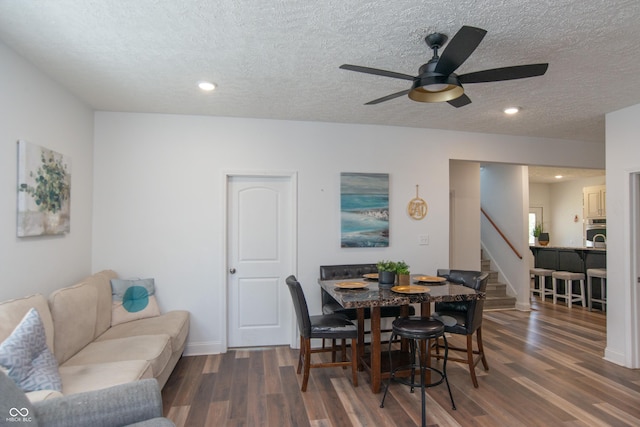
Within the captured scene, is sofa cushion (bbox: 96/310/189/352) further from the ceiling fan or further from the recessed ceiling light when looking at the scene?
the ceiling fan

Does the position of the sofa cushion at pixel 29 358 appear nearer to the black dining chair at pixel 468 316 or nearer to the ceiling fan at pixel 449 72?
the ceiling fan at pixel 449 72

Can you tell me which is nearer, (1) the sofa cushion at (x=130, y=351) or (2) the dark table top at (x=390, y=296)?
(1) the sofa cushion at (x=130, y=351)

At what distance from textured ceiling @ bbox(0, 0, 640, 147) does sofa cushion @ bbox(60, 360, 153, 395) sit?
7.01ft

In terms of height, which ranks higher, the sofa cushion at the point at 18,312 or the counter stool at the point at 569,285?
the sofa cushion at the point at 18,312

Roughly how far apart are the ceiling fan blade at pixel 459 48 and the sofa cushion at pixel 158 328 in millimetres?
2923

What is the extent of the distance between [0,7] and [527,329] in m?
5.99

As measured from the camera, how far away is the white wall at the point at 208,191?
3721mm

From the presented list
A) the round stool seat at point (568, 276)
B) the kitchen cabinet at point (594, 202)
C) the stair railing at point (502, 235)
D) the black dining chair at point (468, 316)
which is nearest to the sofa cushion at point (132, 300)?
the black dining chair at point (468, 316)

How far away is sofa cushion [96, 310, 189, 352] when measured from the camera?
2961 mm

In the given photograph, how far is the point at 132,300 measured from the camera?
11.4 feet

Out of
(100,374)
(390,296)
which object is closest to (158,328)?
(100,374)

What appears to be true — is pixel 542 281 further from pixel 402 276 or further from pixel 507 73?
pixel 507 73

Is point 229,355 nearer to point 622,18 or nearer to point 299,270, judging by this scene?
point 299,270

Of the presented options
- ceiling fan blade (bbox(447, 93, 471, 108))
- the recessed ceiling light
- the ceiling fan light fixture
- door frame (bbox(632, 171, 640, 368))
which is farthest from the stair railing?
the recessed ceiling light
